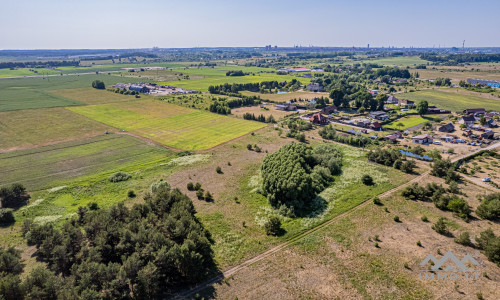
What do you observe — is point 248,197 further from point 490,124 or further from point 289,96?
point 289,96

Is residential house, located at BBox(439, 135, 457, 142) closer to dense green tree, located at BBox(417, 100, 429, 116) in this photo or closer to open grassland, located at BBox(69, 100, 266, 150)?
dense green tree, located at BBox(417, 100, 429, 116)

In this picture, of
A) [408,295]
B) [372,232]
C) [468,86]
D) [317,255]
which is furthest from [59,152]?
[468,86]

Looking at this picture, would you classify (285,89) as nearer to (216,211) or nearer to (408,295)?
(216,211)

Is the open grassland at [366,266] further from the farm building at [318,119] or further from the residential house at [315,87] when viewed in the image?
the residential house at [315,87]

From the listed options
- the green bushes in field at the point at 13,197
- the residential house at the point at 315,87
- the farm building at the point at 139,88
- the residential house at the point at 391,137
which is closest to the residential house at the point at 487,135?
the residential house at the point at 391,137

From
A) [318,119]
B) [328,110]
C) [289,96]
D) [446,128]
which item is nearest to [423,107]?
[446,128]

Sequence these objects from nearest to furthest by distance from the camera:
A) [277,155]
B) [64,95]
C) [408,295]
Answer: [408,295], [277,155], [64,95]
